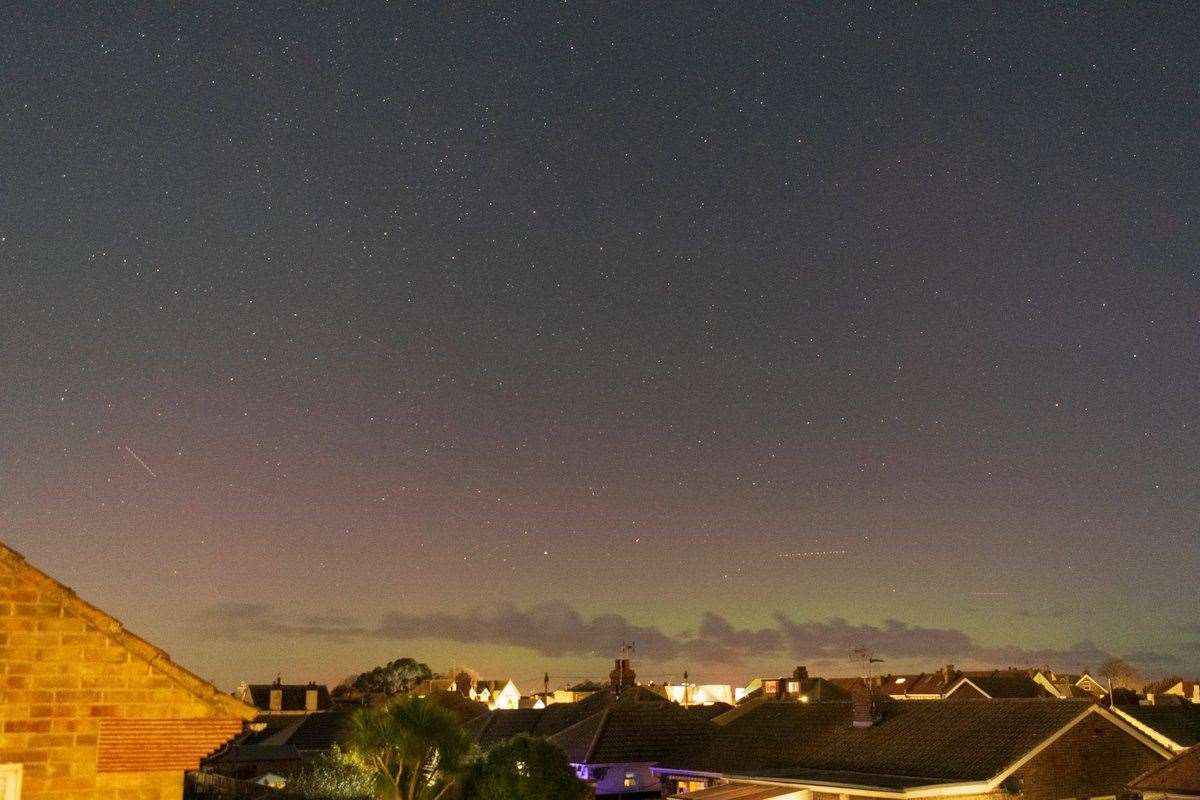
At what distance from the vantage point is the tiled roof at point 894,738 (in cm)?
3144

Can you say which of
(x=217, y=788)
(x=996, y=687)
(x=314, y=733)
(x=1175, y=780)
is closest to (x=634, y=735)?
(x=217, y=788)

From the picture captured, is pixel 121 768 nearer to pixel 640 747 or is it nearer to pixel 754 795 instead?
pixel 754 795

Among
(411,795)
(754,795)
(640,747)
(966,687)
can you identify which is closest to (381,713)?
(411,795)

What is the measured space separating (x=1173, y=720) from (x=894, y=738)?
1560cm

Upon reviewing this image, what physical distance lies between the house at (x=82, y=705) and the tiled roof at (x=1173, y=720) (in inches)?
1539

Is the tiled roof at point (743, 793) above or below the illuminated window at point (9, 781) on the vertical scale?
below

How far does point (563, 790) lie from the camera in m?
32.2

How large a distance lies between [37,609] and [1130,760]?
32.0 metres

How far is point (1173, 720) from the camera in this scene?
43312 millimetres

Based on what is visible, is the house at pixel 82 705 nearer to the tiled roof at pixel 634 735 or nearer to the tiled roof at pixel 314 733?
the tiled roof at pixel 634 735

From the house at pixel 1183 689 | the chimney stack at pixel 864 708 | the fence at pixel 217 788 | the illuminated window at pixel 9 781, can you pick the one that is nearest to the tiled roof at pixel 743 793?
the chimney stack at pixel 864 708

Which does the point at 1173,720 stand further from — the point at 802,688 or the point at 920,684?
the point at 920,684

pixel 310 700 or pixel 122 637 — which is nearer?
pixel 122 637

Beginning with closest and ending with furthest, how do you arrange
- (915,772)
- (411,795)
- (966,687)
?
(411,795)
(915,772)
(966,687)
